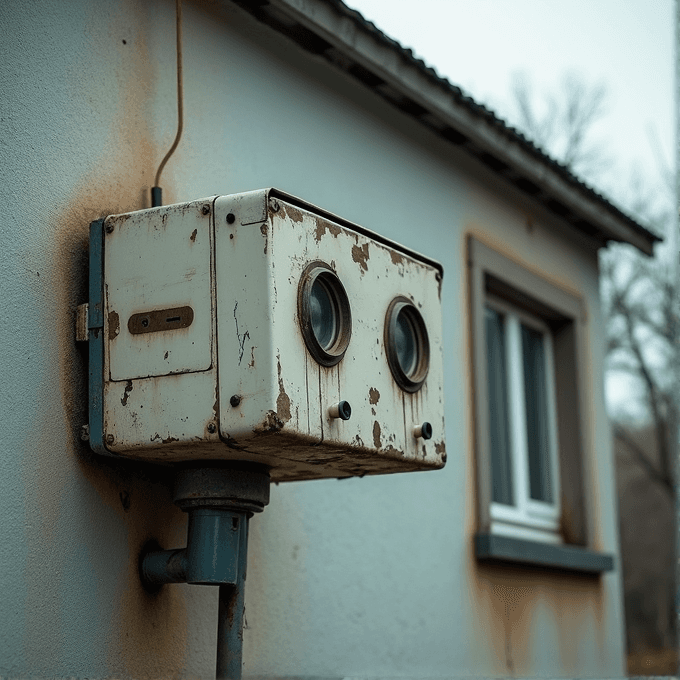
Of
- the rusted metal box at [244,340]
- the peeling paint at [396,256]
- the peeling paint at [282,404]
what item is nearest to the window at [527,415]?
the peeling paint at [396,256]

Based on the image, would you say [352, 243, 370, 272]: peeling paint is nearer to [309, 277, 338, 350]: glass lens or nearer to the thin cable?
[309, 277, 338, 350]: glass lens

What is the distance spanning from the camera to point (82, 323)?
9.61 ft

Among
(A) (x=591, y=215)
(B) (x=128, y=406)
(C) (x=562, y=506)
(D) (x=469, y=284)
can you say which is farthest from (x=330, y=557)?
(A) (x=591, y=215)

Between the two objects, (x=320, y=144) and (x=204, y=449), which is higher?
(x=320, y=144)

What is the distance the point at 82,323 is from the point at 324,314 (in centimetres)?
66

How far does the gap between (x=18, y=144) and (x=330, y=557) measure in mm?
1879

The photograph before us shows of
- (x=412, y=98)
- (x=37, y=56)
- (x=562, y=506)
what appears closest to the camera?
(x=37, y=56)

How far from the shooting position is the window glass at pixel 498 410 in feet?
18.1

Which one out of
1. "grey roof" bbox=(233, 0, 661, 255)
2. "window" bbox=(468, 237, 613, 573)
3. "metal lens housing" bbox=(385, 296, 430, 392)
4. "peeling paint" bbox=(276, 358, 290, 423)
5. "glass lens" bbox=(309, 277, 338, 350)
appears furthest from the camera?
"window" bbox=(468, 237, 613, 573)

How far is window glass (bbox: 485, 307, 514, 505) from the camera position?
550 cm

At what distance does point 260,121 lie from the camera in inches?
154

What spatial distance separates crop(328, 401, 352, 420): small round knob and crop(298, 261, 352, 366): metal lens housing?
4.5 inches

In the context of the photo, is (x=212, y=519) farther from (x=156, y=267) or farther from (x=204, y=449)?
(x=156, y=267)

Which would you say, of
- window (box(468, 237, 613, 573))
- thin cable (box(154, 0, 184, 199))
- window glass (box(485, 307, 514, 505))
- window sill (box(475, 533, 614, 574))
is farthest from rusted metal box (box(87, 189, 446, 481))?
window glass (box(485, 307, 514, 505))
